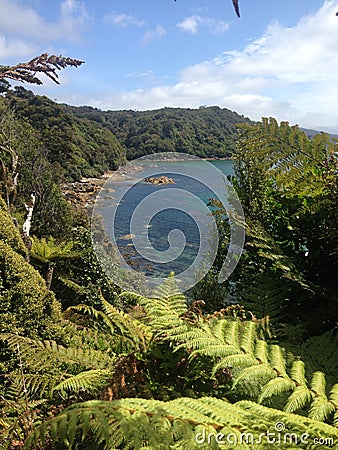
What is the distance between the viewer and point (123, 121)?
5900cm

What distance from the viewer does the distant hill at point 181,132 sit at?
38.6 meters

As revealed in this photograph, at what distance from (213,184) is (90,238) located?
10.6 feet

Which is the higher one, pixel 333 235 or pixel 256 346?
pixel 333 235

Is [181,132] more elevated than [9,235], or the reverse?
[181,132]

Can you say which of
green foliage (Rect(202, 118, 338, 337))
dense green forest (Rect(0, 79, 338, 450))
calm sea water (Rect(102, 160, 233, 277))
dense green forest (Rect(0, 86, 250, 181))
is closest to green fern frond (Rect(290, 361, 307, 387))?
dense green forest (Rect(0, 79, 338, 450))

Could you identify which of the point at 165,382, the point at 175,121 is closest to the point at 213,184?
the point at 165,382

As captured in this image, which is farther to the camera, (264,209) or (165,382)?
(264,209)

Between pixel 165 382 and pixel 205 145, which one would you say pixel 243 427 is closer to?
pixel 165 382
